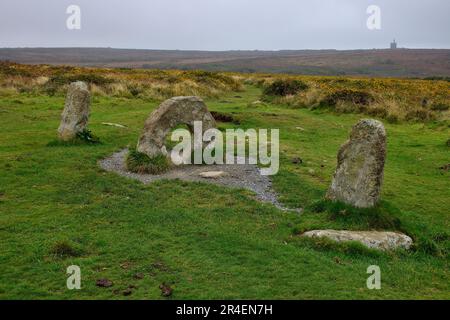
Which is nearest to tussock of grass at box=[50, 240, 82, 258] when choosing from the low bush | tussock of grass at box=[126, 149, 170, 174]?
tussock of grass at box=[126, 149, 170, 174]

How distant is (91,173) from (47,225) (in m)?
4.91

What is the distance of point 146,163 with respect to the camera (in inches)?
707

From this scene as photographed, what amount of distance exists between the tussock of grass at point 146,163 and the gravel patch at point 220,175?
0.21 metres

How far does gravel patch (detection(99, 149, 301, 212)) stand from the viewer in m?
16.5

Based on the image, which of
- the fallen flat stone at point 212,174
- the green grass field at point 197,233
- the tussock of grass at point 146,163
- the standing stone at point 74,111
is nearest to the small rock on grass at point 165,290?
the green grass field at point 197,233

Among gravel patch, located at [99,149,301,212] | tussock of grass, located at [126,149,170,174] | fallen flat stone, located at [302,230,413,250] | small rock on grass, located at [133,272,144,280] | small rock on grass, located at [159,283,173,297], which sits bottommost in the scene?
small rock on grass, located at [159,283,173,297]

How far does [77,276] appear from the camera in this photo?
956 cm

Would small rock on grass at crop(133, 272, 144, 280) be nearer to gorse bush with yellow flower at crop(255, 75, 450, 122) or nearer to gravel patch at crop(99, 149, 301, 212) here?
gravel patch at crop(99, 149, 301, 212)

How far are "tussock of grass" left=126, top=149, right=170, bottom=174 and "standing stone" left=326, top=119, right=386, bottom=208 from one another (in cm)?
A: 714

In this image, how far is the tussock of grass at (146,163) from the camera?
1778 centimetres

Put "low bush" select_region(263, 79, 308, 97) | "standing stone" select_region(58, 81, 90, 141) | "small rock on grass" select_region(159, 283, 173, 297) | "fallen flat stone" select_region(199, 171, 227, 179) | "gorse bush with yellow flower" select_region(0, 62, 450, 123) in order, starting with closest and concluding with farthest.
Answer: "small rock on grass" select_region(159, 283, 173, 297), "fallen flat stone" select_region(199, 171, 227, 179), "standing stone" select_region(58, 81, 90, 141), "gorse bush with yellow flower" select_region(0, 62, 450, 123), "low bush" select_region(263, 79, 308, 97)
